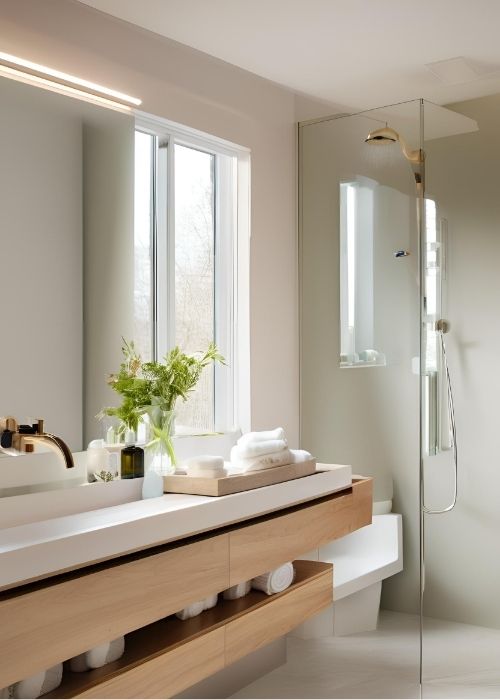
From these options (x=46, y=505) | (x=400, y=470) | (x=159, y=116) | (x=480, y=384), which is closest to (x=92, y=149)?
(x=159, y=116)

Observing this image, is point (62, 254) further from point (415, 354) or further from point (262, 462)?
point (415, 354)

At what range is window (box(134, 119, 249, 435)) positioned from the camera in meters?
2.84

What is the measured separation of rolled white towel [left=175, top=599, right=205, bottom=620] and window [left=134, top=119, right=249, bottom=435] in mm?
817

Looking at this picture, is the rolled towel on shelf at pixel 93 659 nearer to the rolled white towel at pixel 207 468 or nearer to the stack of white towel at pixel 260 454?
the rolled white towel at pixel 207 468

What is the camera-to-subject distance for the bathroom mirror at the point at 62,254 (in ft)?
7.50

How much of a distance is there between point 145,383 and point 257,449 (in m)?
0.42

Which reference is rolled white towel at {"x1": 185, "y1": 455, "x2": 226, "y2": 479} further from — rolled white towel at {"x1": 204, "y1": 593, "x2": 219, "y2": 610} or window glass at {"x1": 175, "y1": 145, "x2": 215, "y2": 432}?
window glass at {"x1": 175, "y1": 145, "x2": 215, "y2": 432}

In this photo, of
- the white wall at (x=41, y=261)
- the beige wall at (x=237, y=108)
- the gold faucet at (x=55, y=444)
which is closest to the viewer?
the gold faucet at (x=55, y=444)

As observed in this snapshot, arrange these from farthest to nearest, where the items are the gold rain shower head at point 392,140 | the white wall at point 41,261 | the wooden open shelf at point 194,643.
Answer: the gold rain shower head at point 392,140 < the white wall at point 41,261 < the wooden open shelf at point 194,643

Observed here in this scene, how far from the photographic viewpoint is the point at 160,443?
2.52 meters

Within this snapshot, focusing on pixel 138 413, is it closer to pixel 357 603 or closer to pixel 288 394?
pixel 288 394

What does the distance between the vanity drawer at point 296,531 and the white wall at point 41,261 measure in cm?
61

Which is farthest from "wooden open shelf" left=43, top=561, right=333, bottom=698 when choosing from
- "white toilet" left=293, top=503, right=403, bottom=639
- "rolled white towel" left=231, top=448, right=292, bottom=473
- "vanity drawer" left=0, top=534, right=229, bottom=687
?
"white toilet" left=293, top=503, right=403, bottom=639

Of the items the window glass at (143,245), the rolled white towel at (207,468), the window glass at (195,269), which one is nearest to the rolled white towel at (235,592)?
the rolled white towel at (207,468)
